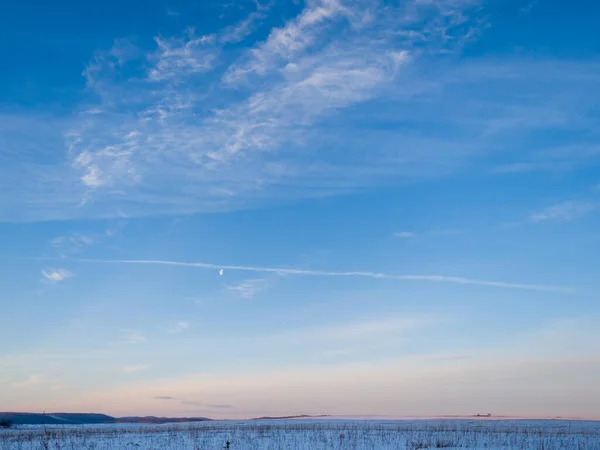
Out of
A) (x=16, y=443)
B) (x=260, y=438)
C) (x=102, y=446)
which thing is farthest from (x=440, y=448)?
(x=16, y=443)

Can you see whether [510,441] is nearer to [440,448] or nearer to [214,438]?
[440,448]

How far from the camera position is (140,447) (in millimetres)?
28453

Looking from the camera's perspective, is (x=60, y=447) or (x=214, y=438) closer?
(x=60, y=447)

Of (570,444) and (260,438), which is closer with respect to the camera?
(570,444)

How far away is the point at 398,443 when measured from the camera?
29344mm

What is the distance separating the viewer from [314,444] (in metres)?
29.1

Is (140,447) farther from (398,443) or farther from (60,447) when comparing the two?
(398,443)

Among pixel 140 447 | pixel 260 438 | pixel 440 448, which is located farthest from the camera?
pixel 260 438

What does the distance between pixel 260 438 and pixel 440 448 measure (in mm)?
11213

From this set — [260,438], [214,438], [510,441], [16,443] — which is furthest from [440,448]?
[16,443]

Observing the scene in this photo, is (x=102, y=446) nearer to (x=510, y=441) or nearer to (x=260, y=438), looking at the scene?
(x=260, y=438)

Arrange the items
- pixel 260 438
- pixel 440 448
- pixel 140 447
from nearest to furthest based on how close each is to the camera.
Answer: pixel 440 448 → pixel 140 447 → pixel 260 438

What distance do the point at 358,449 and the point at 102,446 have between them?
1291 cm

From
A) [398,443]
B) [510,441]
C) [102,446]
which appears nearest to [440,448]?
[398,443]
